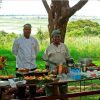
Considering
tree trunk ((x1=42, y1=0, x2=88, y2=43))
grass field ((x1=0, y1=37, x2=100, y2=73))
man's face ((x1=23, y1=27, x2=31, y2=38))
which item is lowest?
grass field ((x1=0, y1=37, x2=100, y2=73))

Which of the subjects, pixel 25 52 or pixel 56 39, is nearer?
pixel 56 39

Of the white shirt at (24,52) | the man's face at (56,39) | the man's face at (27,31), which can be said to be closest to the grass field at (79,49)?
the white shirt at (24,52)

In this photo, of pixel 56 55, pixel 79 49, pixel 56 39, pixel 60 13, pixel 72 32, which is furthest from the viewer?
pixel 72 32

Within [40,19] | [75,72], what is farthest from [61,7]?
[40,19]

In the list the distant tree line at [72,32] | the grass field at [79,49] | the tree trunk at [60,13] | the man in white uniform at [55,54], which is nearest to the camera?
the man in white uniform at [55,54]

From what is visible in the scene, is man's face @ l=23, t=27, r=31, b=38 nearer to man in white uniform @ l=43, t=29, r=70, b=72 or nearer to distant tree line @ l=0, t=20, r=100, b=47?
man in white uniform @ l=43, t=29, r=70, b=72

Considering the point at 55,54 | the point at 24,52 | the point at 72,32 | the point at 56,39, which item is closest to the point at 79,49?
the point at 72,32

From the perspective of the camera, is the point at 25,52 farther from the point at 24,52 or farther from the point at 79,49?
the point at 79,49

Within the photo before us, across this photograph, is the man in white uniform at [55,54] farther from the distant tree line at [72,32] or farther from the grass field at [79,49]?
the distant tree line at [72,32]

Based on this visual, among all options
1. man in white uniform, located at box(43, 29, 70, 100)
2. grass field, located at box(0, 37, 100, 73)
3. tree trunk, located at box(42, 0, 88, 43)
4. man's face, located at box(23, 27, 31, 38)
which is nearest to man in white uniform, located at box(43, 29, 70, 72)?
man in white uniform, located at box(43, 29, 70, 100)

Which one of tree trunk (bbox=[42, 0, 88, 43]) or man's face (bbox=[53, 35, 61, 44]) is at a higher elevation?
tree trunk (bbox=[42, 0, 88, 43])

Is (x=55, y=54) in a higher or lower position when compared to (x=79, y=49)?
higher

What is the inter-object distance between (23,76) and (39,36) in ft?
43.0

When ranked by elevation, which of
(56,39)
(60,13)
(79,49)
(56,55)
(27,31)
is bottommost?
(79,49)
